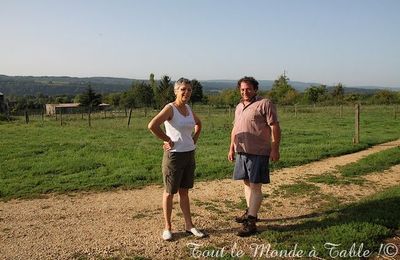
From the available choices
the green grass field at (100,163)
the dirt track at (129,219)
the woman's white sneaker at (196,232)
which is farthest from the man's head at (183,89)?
the green grass field at (100,163)

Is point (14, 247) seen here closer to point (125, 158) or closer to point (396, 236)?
point (396, 236)

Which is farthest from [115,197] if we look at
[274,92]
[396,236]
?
[274,92]

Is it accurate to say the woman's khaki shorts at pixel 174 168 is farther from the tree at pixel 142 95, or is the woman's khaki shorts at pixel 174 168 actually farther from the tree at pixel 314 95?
the tree at pixel 142 95

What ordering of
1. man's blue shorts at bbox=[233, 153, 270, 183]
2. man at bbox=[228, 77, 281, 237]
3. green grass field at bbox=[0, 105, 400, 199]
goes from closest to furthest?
man at bbox=[228, 77, 281, 237] < man's blue shorts at bbox=[233, 153, 270, 183] < green grass field at bbox=[0, 105, 400, 199]

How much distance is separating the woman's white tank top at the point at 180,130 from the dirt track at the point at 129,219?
111 centimetres

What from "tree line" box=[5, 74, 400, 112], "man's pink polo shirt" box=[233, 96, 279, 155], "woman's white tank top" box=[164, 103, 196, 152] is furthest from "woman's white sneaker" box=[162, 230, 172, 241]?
"tree line" box=[5, 74, 400, 112]

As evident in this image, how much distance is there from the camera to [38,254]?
4590 millimetres

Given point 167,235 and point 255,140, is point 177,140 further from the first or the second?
point 167,235

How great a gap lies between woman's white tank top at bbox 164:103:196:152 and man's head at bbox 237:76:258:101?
0.76 m

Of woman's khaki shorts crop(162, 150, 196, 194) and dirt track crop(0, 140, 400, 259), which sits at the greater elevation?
woman's khaki shorts crop(162, 150, 196, 194)

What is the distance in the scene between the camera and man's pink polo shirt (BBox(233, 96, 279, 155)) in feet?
16.5

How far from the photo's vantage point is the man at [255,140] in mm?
4992

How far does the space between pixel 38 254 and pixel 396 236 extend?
418 cm

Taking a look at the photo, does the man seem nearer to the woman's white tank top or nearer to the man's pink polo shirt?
the man's pink polo shirt
